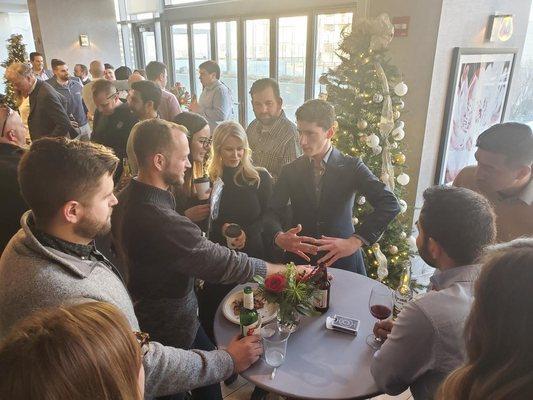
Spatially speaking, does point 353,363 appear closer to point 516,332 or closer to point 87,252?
point 516,332

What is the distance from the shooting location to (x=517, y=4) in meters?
3.89

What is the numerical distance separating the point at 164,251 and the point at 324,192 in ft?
3.76

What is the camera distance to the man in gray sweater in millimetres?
1079

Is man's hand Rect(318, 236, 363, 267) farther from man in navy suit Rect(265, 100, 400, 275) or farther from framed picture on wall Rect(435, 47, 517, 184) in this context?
framed picture on wall Rect(435, 47, 517, 184)

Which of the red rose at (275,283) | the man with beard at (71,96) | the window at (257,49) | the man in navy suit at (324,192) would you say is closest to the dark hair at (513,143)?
the man in navy suit at (324,192)

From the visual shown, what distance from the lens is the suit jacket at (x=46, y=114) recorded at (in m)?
4.30

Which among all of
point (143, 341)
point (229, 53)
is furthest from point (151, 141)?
point (229, 53)

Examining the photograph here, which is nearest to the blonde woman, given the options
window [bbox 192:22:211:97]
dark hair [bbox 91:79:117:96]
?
dark hair [bbox 91:79:117:96]

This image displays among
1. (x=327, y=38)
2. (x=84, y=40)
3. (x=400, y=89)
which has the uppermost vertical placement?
(x=84, y=40)

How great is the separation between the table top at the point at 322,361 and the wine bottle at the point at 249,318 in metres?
0.12

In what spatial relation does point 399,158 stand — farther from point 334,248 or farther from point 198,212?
point 198,212

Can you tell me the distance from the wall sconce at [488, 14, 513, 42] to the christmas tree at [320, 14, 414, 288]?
1268mm

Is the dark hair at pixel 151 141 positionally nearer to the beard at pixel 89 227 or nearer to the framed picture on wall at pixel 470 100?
the beard at pixel 89 227

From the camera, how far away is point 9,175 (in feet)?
7.48
